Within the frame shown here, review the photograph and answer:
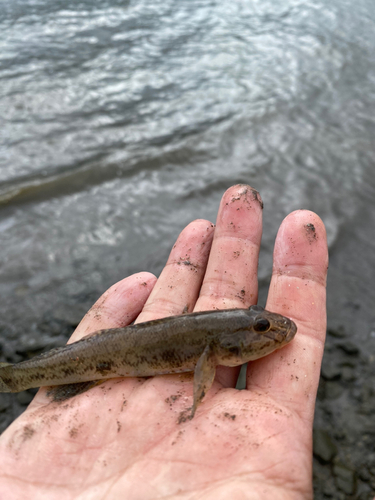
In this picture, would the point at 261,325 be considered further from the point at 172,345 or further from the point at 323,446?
the point at 323,446

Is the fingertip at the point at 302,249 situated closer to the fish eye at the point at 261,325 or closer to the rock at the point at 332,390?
the fish eye at the point at 261,325

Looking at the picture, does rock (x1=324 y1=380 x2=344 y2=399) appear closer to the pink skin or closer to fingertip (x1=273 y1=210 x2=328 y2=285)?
the pink skin

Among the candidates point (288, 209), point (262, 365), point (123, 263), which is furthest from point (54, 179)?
point (262, 365)

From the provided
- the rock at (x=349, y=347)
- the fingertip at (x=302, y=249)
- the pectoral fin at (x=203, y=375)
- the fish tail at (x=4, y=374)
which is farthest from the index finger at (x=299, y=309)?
the fish tail at (x=4, y=374)

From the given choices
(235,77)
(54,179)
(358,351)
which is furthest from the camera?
(235,77)

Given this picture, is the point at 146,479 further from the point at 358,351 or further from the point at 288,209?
the point at 288,209

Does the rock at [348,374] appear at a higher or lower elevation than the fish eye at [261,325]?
lower
